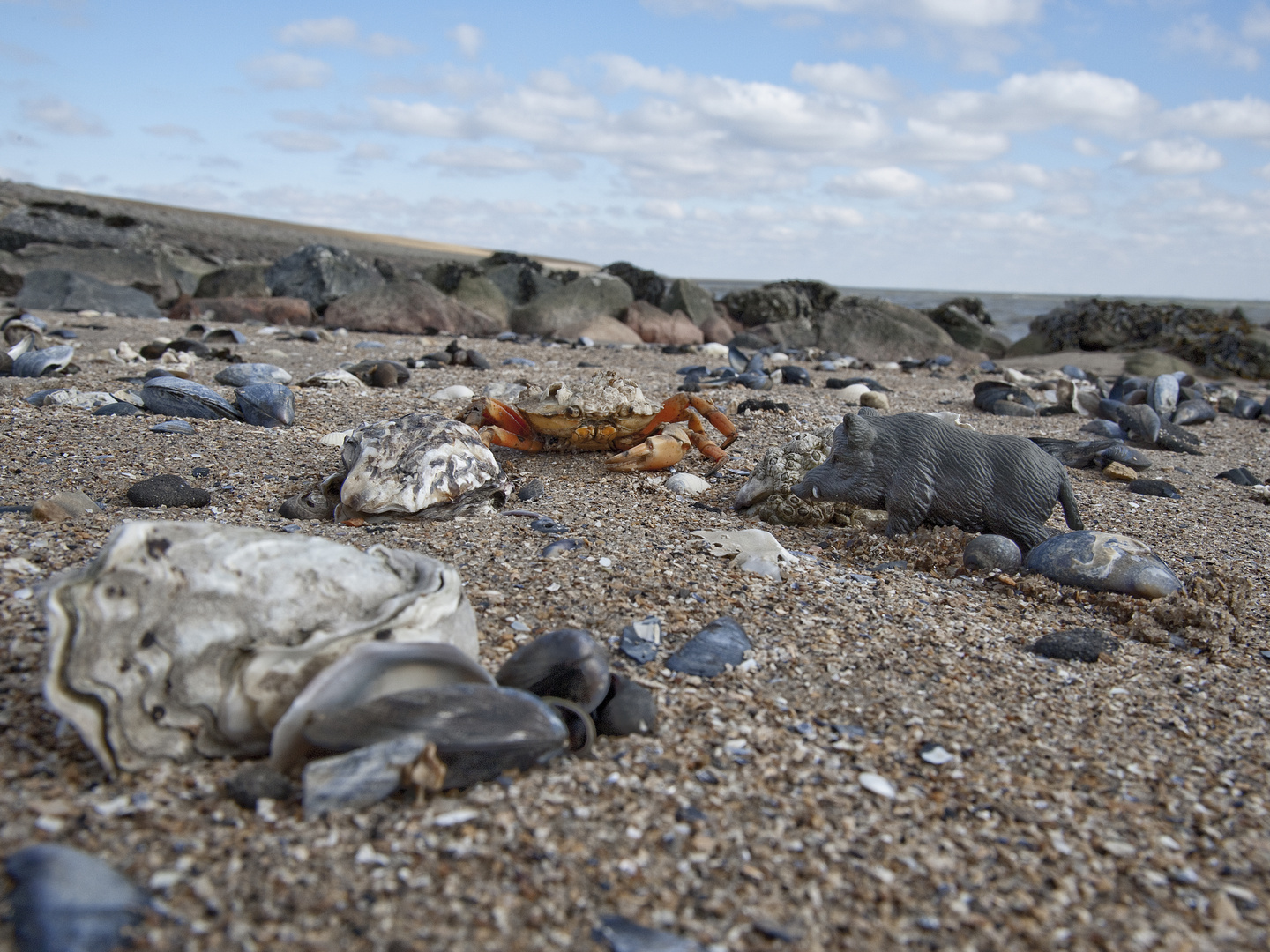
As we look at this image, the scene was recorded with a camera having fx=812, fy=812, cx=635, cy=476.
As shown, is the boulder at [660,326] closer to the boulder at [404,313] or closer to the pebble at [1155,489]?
the boulder at [404,313]

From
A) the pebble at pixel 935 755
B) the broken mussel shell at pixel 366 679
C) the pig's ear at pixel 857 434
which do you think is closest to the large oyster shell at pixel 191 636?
the broken mussel shell at pixel 366 679

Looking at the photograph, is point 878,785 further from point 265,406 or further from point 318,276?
point 318,276

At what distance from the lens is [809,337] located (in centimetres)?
1274

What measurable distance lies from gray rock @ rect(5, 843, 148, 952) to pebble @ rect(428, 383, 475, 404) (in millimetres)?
4412

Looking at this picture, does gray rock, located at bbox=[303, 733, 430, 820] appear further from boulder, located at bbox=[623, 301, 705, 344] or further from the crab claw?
boulder, located at bbox=[623, 301, 705, 344]

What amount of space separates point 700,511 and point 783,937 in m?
2.50

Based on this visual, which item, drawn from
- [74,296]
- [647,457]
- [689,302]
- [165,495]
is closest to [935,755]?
[647,457]

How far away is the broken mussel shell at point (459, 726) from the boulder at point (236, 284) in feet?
40.7

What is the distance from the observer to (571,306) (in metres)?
12.9

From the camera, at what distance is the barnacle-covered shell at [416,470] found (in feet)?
10.9

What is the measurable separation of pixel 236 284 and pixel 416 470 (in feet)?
36.1

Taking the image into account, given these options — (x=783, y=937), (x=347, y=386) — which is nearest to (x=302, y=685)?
(x=783, y=937)

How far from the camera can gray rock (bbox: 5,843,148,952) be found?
128 centimetres

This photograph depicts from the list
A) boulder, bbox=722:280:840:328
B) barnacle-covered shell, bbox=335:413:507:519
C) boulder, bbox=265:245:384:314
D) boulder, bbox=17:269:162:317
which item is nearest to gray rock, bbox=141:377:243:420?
barnacle-covered shell, bbox=335:413:507:519
